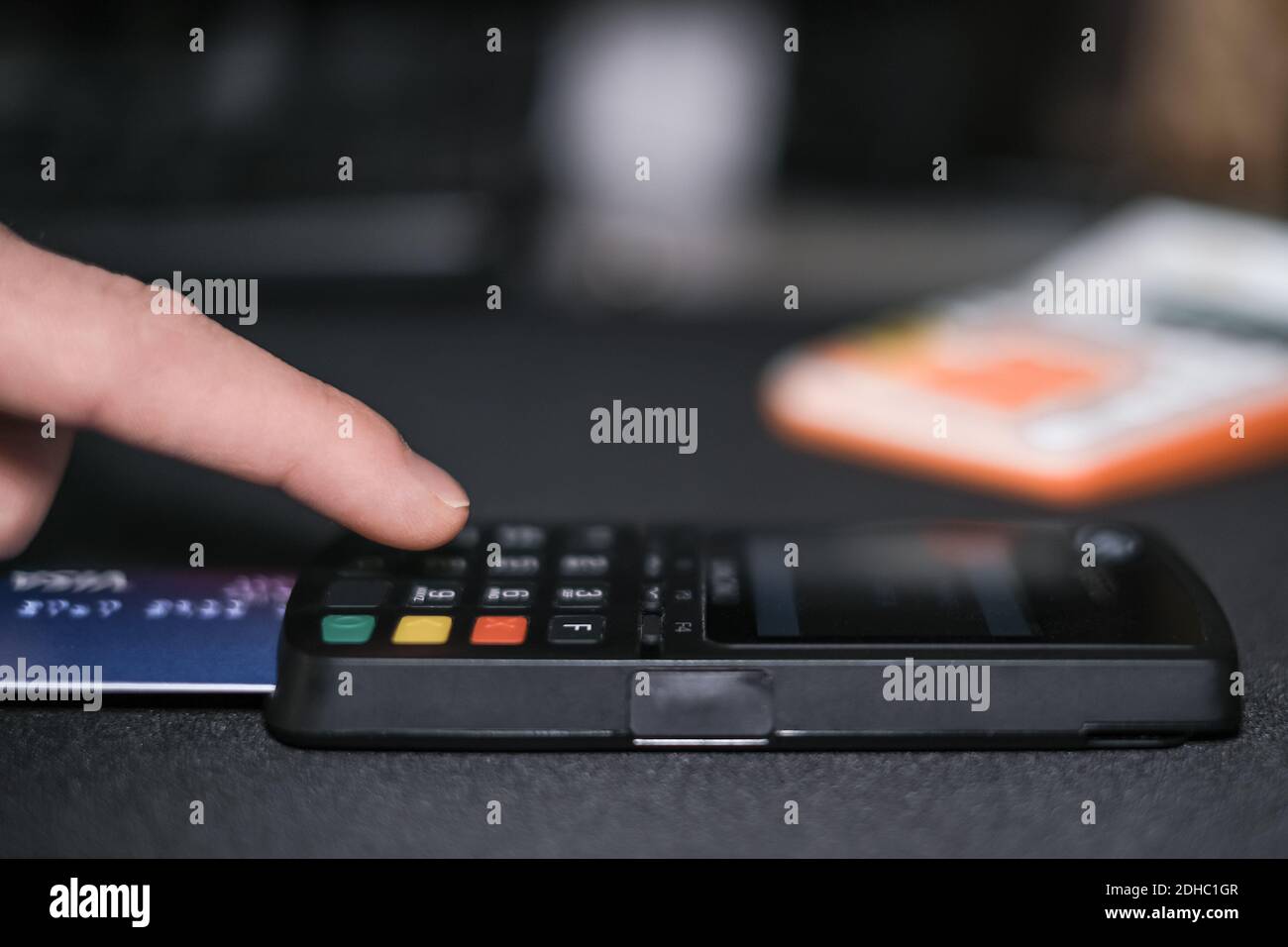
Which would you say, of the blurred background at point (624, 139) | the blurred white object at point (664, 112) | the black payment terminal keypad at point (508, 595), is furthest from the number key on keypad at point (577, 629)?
the blurred white object at point (664, 112)

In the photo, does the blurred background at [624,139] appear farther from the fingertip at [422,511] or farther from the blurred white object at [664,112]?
the fingertip at [422,511]

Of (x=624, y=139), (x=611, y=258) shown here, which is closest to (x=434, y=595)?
(x=611, y=258)

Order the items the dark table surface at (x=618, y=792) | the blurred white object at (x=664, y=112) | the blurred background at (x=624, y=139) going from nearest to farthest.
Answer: the dark table surface at (x=618, y=792)
the blurred background at (x=624, y=139)
the blurred white object at (x=664, y=112)

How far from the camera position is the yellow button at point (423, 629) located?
0.32 metres

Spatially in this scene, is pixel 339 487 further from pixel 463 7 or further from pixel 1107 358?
pixel 463 7

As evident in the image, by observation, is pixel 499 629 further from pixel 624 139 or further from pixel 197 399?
pixel 624 139

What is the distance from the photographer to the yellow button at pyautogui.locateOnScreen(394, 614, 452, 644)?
319mm

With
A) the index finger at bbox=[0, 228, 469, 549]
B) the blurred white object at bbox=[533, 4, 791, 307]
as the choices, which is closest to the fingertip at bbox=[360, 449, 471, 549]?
the index finger at bbox=[0, 228, 469, 549]

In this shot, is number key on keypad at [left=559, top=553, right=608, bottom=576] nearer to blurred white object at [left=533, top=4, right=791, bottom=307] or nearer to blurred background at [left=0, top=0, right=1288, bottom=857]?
blurred background at [left=0, top=0, right=1288, bottom=857]

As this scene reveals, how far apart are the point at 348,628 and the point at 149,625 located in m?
0.06

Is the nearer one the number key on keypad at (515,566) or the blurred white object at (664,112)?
the number key on keypad at (515,566)

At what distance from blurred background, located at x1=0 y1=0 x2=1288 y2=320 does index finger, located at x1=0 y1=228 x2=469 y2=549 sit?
31 centimetres

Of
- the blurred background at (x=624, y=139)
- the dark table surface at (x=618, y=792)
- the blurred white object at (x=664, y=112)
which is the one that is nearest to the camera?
the dark table surface at (x=618, y=792)
